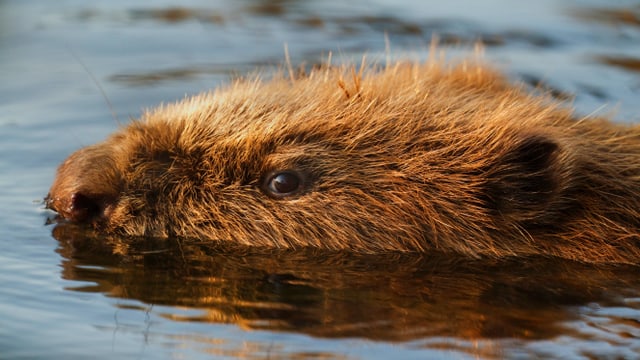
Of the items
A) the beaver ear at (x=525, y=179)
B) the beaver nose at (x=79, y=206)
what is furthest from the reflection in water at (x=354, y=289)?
the beaver ear at (x=525, y=179)

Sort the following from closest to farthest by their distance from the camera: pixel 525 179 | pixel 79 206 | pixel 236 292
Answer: pixel 236 292 → pixel 525 179 → pixel 79 206

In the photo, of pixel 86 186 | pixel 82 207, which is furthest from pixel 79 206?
pixel 86 186

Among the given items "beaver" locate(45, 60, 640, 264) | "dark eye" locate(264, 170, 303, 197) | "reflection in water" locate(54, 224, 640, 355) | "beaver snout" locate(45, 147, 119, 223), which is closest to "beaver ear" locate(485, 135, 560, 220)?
"beaver" locate(45, 60, 640, 264)

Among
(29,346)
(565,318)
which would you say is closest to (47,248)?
(29,346)

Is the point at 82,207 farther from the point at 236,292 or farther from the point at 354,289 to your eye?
the point at 354,289

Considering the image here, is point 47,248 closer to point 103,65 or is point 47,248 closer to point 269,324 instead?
point 269,324

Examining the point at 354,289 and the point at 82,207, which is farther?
the point at 82,207

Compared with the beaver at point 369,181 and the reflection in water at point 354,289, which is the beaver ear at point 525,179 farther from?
the reflection in water at point 354,289
